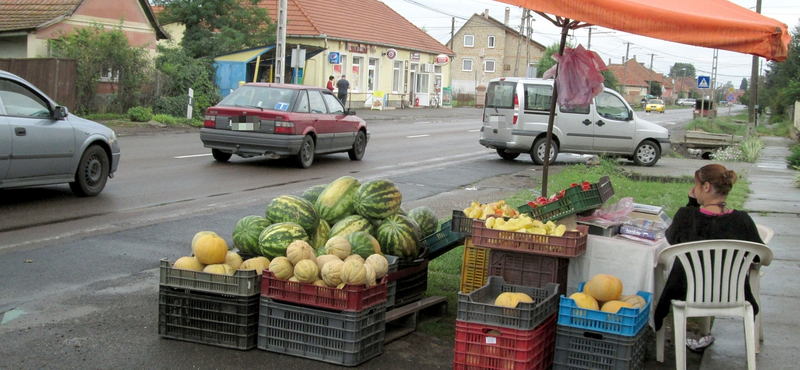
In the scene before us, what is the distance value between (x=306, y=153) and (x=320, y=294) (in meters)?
10.9

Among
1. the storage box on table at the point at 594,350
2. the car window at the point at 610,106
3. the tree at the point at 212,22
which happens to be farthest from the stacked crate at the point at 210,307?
the tree at the point at 212,22

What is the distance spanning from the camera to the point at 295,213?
5543 millimetres

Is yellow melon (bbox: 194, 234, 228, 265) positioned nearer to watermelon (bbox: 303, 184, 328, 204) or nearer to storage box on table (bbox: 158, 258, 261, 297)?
storage box on table (bbox: 158, 258, 261, 297)

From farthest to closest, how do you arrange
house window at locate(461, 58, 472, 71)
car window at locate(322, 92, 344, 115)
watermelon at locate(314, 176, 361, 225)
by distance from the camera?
house window at locate(461, 58, 472, 71) < car window at locate(322, 92, 344, 115) < watermelon at locate(314, 176, 361, 225)

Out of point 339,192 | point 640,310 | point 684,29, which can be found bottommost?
point 640,310

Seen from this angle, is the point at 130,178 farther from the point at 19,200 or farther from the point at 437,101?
the point at 437,101

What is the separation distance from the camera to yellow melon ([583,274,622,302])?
15.8 feet

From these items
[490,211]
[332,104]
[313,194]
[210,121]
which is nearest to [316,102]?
[332,104]

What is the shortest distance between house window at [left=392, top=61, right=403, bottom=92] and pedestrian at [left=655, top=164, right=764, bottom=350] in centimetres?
4645

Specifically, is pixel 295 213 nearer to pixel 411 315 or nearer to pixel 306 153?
pixel 411 315

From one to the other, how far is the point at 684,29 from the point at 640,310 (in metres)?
1.94

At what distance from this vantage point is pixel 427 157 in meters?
19.0

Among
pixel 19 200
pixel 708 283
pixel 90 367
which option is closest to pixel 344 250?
pixel 90 367

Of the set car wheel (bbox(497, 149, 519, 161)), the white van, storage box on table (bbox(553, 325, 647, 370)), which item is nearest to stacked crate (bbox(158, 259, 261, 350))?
storage box on table (bbox(553, 325, 647, 370))
